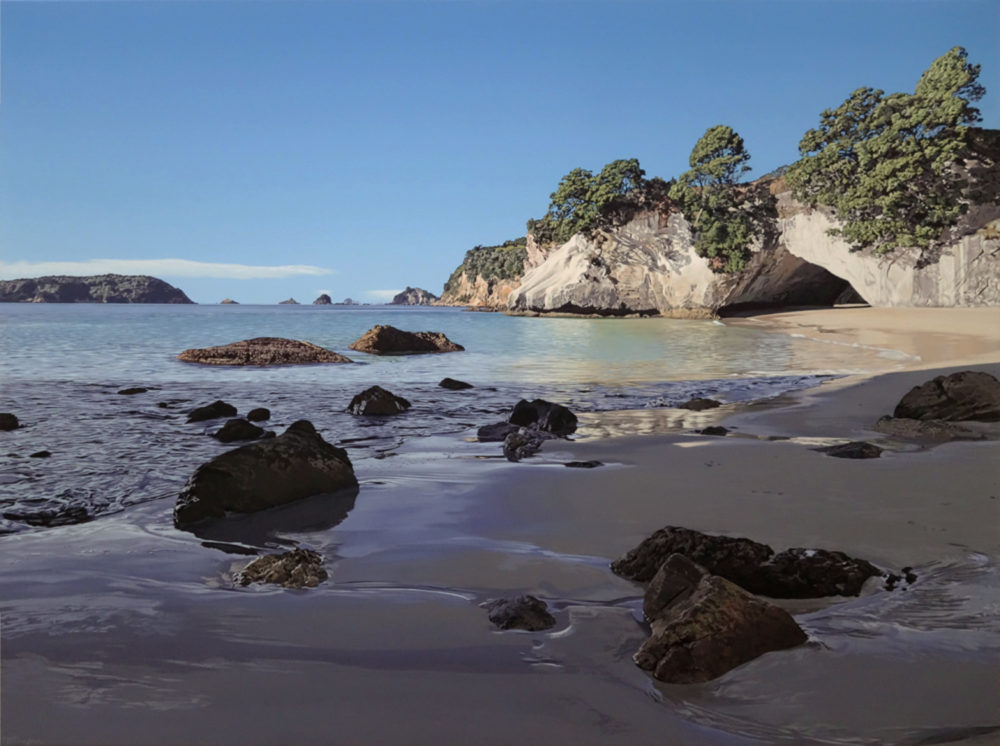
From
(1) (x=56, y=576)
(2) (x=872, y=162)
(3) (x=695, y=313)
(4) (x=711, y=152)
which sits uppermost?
(4) (x=711, y=152)

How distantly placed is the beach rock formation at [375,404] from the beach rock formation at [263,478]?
402cm

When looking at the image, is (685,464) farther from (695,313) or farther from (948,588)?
(695,313)

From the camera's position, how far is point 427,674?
2340 millimetres

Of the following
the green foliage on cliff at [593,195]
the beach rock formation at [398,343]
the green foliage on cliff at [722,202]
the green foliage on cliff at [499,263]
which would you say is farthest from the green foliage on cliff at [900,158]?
the green foliage on cliff at [499,263]

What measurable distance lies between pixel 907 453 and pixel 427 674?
5046 mm

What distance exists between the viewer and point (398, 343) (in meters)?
23.4

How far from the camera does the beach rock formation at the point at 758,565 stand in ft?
9.87

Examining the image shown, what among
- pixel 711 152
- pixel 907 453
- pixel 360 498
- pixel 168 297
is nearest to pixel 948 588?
pixel 907 453

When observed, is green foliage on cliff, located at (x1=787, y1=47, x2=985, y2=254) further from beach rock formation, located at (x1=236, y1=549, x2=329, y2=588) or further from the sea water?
beach rock formation, located at (x1=236, y1=549, x2=329, y2=588)

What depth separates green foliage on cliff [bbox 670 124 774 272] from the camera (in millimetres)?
48000

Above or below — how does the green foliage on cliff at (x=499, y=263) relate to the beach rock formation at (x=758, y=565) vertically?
above

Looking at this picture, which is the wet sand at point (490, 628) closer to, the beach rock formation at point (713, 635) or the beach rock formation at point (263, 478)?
the beach rock formation at point (713, 635)

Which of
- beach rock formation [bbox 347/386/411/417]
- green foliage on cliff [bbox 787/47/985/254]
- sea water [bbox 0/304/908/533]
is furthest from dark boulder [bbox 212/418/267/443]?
green foliage on cliff [bbox 787/47/985/254]

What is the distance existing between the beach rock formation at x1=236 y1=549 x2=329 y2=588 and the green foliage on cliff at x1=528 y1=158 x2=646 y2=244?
54.2m
